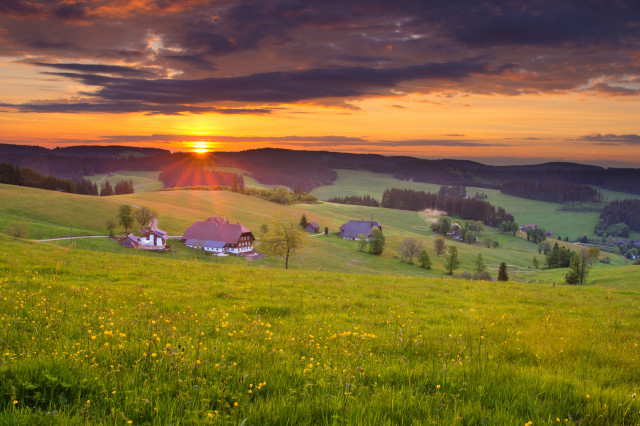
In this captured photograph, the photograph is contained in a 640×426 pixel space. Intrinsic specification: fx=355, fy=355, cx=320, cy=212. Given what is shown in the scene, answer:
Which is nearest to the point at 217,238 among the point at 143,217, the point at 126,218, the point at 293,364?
the point at 143,217

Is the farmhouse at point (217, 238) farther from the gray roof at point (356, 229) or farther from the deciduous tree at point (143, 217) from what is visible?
the gray roof at point (356, 229)

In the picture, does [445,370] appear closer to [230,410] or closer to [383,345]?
[383,345]

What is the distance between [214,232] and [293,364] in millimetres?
91766

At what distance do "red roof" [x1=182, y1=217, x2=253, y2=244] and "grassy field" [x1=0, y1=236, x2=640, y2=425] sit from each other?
82736 mm

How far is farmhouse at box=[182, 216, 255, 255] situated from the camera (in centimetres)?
9038

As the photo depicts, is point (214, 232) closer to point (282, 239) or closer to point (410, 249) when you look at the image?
point (282, 239)

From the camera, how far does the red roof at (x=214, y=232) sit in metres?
92.2

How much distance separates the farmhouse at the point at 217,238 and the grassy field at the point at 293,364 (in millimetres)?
81423

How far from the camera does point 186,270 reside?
18.4 metres

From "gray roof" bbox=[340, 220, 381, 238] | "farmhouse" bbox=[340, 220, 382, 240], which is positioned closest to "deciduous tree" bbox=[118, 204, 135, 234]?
"farmhouse" bbox=[340, 220, 382, 240]

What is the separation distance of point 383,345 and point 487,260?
125505 millimetres

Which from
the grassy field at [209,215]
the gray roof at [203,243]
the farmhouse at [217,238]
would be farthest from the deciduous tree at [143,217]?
the gray roof at [203,243]

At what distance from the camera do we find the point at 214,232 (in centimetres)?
9312

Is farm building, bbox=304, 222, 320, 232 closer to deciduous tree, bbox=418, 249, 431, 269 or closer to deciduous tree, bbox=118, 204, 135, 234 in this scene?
deciduous tree, bbox=418, 249, 431, 269
